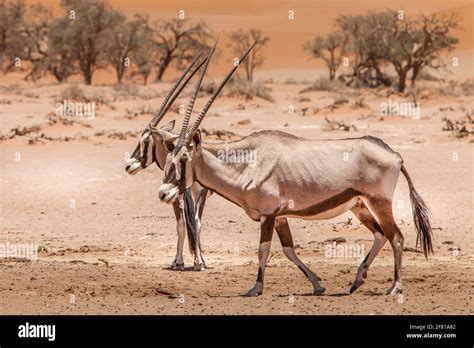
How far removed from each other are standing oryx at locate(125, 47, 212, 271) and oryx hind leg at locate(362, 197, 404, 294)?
245cm

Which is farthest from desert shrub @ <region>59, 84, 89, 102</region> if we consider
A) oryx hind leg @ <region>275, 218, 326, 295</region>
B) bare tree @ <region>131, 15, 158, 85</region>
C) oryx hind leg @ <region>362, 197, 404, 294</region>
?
oryx hind leg @ <region>362, 197, 404, 294</region>

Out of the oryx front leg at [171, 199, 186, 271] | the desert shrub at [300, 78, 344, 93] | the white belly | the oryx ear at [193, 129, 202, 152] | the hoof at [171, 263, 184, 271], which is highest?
the oryx ear at [193, 129, 202, 152]

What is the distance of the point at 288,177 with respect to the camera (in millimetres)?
9117

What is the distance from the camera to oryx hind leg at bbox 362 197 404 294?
9258 mm

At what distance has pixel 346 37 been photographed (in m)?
55.5

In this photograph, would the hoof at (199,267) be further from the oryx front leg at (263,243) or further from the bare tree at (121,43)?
the bare tree at (121,43)

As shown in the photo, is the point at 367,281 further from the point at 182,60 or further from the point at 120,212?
the point at 182,60

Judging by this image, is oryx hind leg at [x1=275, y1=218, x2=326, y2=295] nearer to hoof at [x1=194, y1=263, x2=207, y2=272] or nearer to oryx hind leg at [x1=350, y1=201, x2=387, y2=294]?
oryx hind leg at [x1=350, y1=201, x2=387, y2=294]

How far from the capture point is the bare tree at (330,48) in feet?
184

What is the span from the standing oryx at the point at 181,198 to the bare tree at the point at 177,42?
42.4 meters

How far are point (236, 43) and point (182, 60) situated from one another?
7.29 metres

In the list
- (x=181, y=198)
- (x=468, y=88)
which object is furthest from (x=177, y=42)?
(x=181, y=198)

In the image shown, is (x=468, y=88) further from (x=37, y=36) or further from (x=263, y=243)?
(x=263, y=243)

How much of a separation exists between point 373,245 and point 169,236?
4.93m
